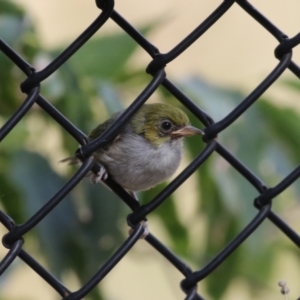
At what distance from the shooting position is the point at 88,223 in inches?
83.4

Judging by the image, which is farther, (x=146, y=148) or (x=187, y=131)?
(x=146, y=148)

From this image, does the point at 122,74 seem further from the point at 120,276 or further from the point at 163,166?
the point at 120,276

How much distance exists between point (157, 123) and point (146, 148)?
0.09 m

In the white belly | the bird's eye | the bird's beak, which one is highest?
the bird's eye

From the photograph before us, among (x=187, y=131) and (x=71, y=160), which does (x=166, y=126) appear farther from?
(x=71, y=160)

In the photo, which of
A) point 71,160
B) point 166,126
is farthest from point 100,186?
point 166,126

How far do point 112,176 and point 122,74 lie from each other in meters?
0.39

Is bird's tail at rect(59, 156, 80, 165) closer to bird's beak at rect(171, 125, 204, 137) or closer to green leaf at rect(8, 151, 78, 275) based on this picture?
green leaf at rect(8, 151, 78, 275)

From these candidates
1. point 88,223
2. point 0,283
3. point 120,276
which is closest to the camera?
point 88,223

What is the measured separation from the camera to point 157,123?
231cm

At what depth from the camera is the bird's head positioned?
2252 millimetres

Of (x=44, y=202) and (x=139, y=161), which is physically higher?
(x=139, y=161)

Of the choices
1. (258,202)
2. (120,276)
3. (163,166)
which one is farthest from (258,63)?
(258,202)

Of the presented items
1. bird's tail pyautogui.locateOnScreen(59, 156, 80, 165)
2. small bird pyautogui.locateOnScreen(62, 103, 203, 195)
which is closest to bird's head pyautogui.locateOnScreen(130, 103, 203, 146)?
small bird pyautogui.locateOnScreen(62, 103, 203, 195)
